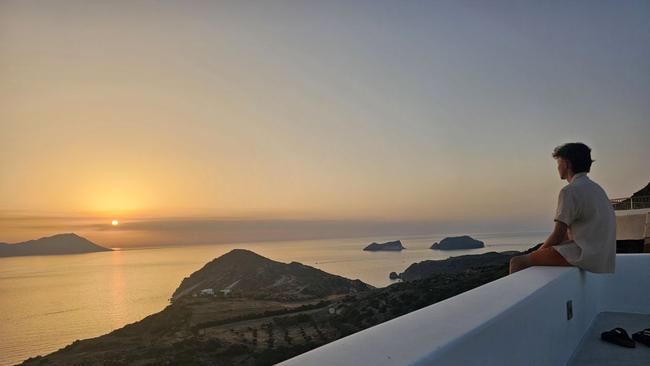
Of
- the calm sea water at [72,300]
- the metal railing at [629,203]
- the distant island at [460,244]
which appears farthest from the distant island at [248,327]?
the distant island at [460,244]

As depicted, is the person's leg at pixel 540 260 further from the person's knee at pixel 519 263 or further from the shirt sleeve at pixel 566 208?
the shirt sleeve at pixel 566 208

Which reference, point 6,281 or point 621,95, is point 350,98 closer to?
point 621,95

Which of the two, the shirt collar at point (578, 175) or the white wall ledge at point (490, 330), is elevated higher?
the shirt collar at point (578, 175)

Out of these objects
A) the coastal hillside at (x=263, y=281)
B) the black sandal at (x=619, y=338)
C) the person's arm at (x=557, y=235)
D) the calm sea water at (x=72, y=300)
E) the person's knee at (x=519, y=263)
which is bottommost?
the calm sea water at (x=72, y=300)

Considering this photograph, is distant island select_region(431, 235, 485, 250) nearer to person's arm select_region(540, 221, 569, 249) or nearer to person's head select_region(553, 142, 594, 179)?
person's head select_region(553, 142, 594, 179)

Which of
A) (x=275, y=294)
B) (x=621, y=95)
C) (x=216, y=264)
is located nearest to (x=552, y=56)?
(x=621, y=95)

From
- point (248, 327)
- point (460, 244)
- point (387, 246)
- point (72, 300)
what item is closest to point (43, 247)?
point (72, 300)

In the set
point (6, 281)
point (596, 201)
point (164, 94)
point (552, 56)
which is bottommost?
point (6, 281)
